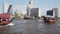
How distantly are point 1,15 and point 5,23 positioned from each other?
3807mm

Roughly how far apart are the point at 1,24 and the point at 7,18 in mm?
5327

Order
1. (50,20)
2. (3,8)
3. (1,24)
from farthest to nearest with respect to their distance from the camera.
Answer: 1. (50,20)
2. (3,8)
3. (1,24)

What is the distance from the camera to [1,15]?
77.6 meters

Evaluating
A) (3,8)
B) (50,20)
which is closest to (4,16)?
(3,8)

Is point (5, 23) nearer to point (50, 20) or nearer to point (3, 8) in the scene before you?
point (3, 8)

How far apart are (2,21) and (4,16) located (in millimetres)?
2480

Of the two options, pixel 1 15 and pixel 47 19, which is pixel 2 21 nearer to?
pixel 1 15

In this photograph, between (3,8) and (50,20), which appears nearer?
(3,8)

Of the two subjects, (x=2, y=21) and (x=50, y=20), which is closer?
(x=2, y=21)

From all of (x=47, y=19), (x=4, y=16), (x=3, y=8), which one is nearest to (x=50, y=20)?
(x=47, y=19)

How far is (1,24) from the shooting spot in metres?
76.6

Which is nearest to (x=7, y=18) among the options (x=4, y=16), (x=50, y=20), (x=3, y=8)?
(x=4, y=16)

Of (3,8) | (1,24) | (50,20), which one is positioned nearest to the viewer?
(1,24)

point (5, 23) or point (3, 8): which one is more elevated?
point (3, 8)
